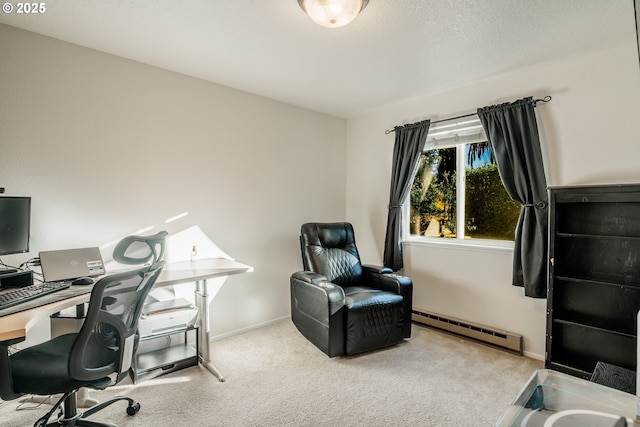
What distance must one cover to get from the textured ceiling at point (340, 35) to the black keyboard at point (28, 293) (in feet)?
5.46

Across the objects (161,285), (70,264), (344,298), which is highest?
(70,264)

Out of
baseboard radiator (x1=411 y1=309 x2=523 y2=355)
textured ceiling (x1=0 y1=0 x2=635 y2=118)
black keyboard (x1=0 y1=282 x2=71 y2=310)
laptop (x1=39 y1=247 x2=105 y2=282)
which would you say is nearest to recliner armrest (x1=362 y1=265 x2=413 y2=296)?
baseboard radiator (x1=411 y1=309 x2=523 y2=355)

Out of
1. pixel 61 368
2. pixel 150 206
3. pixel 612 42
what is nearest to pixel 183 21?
pixel 150 206

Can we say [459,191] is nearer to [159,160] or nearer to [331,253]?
[331,253]

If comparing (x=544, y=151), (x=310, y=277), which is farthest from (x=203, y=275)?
(x=544, y=151)

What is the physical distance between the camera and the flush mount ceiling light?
5.54ft

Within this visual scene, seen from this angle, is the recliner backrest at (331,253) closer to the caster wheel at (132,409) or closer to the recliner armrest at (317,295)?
the recliner armrest at (317,295)

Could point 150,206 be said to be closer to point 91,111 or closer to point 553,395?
point 91,111

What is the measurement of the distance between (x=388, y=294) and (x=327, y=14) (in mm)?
2236

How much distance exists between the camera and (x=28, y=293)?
1651 mm

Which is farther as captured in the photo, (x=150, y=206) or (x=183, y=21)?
(x=150, y=206)

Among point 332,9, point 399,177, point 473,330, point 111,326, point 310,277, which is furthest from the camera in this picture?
point 399,177

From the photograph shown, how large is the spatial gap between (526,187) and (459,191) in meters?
0.72

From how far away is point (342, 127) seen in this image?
418cm
